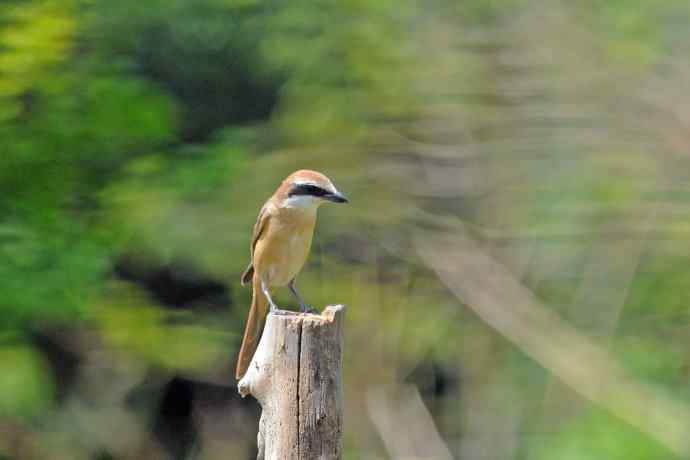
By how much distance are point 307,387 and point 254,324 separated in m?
2.13

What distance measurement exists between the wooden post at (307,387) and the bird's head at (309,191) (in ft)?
4.67

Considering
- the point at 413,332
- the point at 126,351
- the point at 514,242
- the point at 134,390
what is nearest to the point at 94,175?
the point at 126,351

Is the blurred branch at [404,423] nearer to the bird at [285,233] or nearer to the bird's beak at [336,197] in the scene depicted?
the bird at [285,233]

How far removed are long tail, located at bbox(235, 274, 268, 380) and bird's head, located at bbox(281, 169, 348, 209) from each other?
1.80ft

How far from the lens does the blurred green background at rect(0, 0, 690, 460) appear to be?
23.3 feet

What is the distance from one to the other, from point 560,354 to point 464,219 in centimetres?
108

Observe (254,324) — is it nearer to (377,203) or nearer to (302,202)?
(302,202)

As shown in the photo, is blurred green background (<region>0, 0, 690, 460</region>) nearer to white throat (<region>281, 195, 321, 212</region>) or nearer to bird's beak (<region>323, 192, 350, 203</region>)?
white throat (<region>281, 195, 321, 212</region>)

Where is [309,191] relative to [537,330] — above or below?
above

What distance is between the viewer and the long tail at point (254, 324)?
5.52 m

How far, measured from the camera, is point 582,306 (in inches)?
303

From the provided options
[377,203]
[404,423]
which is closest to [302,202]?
[377,203]

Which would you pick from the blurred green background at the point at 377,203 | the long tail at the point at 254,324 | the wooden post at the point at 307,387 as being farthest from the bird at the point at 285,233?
the blurred green background at the point at 377,203

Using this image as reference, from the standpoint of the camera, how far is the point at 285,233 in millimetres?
5586
